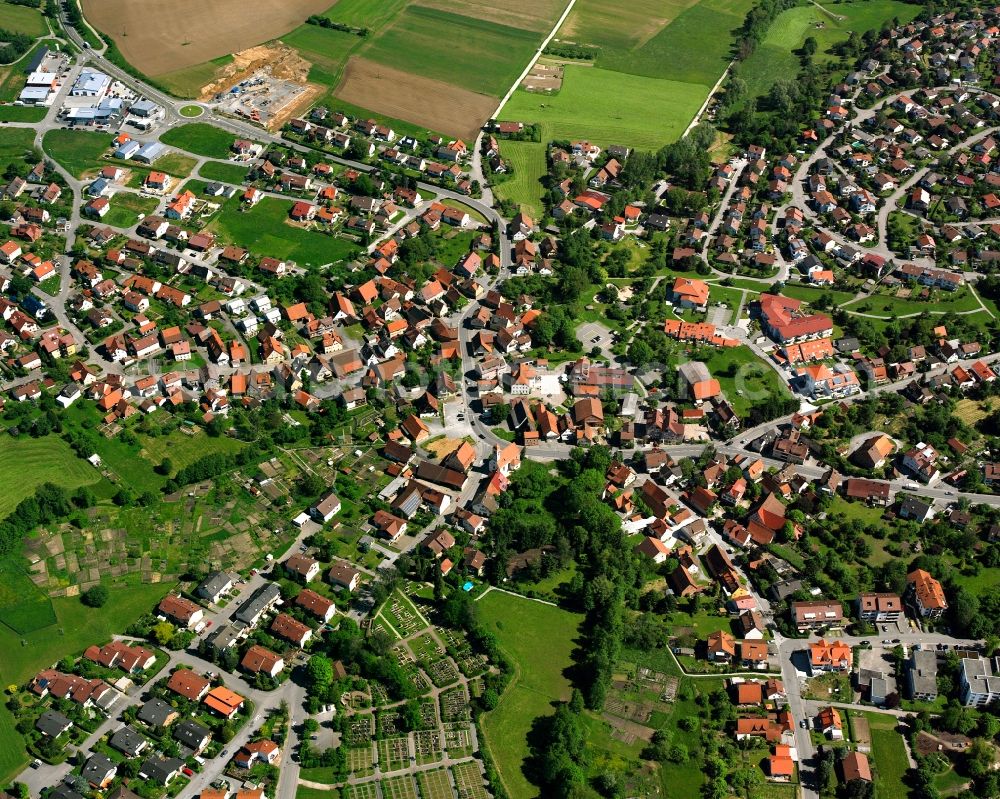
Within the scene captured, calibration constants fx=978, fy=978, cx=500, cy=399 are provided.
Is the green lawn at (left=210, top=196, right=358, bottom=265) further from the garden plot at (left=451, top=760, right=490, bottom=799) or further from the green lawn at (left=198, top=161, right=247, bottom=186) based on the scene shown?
the garden plot at (left=451, top=760, right=490, bottom=799)

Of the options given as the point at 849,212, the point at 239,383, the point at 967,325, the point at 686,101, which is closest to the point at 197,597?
the point at 239,383

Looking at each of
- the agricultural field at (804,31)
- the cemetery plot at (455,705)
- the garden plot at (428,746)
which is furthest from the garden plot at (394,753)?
the agricultural field at (804,31)

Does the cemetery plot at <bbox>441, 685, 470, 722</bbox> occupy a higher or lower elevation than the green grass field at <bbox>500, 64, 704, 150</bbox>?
lower

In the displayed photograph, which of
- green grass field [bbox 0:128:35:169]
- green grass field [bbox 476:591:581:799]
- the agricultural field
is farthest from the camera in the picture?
the agricultural field

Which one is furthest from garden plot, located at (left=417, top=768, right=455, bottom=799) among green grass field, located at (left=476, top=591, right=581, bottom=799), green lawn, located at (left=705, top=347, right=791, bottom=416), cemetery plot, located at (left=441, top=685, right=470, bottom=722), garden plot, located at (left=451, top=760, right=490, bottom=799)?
green lawn, located at (left=705, top=347, right=791, bottom=416)

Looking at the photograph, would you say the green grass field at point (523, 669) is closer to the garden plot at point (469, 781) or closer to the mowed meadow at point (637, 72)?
the garden plot at point (469, 781)

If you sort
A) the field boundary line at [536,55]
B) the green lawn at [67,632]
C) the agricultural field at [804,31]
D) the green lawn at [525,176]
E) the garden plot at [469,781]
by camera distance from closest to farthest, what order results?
the garden plot at [469,781] < the green lawn at [67,632] < the green lawn at [525,176] < the field boundary line at [536,55] < the agricultural field at [804,31]

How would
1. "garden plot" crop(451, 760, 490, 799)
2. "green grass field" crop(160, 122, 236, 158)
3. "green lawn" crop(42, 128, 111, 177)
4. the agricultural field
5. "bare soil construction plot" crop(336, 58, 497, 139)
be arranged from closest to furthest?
"garden plot" crop(451, 760, 490, 799) → "green lawn" crop(42, 128, 111, 177) → "green grass field" crop(160, 122, 236, 158) → "bare soil construction plot" crop(336, 58, 497, 139) → the agricultural field
